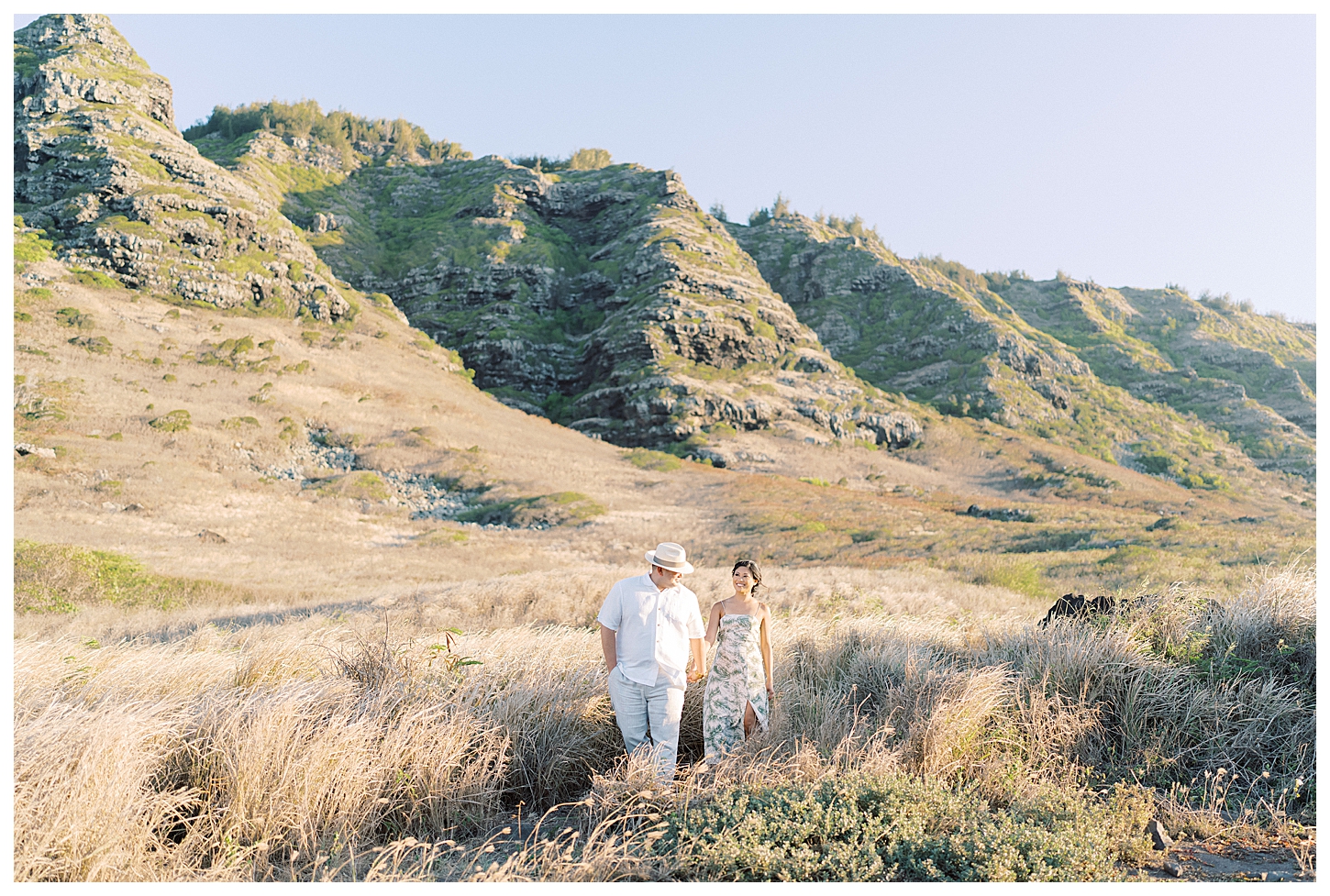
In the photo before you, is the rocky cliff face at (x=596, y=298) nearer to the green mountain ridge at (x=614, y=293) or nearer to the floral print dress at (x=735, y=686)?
the green mountain ridge at (x=614, y=293)

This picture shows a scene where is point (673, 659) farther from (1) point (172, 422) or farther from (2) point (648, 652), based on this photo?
(1) point (172, 422)

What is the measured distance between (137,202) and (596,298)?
188ft

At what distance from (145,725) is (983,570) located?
2007 centimetres

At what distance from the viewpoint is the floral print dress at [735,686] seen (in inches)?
201

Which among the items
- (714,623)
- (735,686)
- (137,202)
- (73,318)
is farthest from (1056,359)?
(137,202)

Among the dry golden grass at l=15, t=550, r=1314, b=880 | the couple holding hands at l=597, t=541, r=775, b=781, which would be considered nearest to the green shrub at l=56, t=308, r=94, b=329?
the dry golden grass at l=15, t=550, r=1314, b=880

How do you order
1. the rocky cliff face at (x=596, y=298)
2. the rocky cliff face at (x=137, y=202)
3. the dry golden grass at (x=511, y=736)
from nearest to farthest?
the dry golden grass at (x=511, y=736)
the rocky cliff face at (x=137, y=202)
the rocky cliff face at (x=596, y=298)

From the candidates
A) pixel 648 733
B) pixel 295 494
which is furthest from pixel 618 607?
pixel 295 494

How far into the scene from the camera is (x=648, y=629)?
4.84 metres

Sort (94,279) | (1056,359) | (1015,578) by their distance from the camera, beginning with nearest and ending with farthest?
(1015,578), (94,279), (1056,359)

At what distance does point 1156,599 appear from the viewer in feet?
25.2

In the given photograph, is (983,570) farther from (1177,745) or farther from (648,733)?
(648,733)

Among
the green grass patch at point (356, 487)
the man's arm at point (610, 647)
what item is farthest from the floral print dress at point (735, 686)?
the green grass patch at point (356, 487)

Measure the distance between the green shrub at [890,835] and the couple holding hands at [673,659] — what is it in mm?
816
